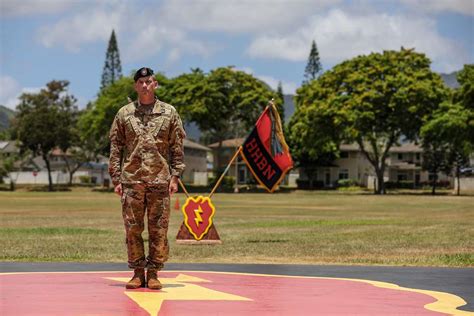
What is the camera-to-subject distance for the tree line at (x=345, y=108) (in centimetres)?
9062

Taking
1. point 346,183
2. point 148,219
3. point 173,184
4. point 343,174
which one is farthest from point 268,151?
point 343,174

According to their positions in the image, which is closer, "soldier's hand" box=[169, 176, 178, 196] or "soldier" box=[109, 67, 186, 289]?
"soldier" box=[109, 67, 186, 289]

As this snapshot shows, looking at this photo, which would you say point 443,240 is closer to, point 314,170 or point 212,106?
point 212,106

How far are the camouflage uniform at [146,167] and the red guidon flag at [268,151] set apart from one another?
12247 mm

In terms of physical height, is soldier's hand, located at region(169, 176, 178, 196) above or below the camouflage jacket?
below

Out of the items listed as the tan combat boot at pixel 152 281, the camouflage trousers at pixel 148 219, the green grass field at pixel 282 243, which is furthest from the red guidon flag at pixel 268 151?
the tan combat boot at pixel 152 281

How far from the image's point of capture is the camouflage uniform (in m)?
11.5

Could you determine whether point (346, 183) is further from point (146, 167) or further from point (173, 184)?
point (146, 167)

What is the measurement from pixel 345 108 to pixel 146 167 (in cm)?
8139

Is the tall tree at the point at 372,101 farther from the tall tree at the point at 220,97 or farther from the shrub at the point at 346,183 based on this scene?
the shrub at the point at 346,183

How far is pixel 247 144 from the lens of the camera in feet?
79.2

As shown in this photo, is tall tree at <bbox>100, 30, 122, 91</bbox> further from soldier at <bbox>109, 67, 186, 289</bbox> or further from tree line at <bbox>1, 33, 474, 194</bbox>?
soldier at <bbox>109, 67, 186, 289</bbox>

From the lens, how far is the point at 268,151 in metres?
24.0

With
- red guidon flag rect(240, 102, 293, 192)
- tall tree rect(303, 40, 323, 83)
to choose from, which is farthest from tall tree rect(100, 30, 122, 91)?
red guidon flag rect(240, 102, 293, 192)
